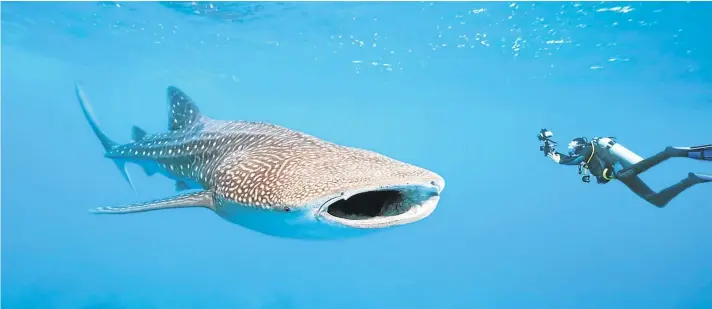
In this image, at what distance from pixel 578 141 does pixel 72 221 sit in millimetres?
63132

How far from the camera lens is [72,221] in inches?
2247

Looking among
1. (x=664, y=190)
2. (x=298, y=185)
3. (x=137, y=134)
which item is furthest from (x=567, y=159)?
(x=137, y=134)

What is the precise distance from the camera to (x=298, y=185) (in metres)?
2.65

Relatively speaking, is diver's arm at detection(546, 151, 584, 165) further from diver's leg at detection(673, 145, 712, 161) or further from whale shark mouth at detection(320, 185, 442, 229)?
whale shark mouth at detection(320, 185, 442, 229)

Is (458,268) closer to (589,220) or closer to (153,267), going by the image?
(153,267)

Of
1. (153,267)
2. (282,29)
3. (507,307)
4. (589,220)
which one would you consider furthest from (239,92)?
(589,220)

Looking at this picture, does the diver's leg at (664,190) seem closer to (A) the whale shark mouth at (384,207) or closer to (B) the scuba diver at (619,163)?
(B) the scuba diver at (619,163)

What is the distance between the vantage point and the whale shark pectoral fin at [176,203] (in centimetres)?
368

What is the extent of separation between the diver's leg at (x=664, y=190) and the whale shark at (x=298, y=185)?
17.2 ft

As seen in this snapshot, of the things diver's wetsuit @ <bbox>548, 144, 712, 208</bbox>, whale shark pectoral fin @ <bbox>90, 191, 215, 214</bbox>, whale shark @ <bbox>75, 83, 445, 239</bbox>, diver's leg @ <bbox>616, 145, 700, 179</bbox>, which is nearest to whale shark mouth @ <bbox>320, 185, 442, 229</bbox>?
whale shark @ <bbox>75, 83, 445, 239</bbox>

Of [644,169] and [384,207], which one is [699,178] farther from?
[384,207]

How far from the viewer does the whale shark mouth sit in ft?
7.92

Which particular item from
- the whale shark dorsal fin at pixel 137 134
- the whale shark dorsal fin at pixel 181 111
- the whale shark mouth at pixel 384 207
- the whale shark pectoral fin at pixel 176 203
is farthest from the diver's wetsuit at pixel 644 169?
the whale shark dorsal fin at pixel 137 134

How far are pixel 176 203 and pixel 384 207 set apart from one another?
5.87 ft
